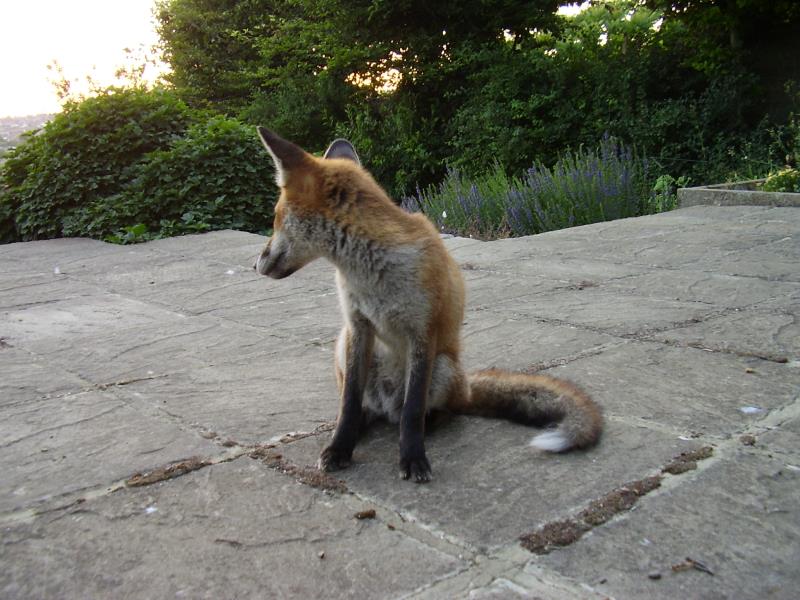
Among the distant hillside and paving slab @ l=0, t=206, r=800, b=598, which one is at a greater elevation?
the distant hillside

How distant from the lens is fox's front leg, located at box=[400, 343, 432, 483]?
271cm

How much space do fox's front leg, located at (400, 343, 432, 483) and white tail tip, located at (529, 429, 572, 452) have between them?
1.33ft

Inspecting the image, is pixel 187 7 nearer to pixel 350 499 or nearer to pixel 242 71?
pixel 242 71

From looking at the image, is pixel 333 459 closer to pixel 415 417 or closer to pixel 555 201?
pixel 415 417

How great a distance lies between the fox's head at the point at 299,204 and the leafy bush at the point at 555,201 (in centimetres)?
618

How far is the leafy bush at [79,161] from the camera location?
9859 millimetres

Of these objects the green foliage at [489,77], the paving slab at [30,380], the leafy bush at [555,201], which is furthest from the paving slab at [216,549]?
the green foliage at [489,77]

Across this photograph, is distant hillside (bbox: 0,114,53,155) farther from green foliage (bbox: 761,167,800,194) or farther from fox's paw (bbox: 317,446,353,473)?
fox's paw (bbox: 317,446,353,473)

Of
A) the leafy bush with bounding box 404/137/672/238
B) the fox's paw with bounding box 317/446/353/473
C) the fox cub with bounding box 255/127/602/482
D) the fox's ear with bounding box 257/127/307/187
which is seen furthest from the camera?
the leafy bush with bounding box 404/137/672/238

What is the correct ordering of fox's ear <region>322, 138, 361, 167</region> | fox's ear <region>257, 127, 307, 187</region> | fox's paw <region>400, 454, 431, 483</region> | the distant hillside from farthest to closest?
the distant hillside, fox's ear <region>322, 138, 361, 167</region>, fox's ear <region>257, 127, 307, 187</region>, fox's paw <region>400, 454, 431, 483</region>

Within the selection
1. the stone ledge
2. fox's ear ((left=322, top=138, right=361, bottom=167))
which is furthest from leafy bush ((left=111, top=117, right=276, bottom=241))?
fox's ear ((left=322, top=138, right=361, bottom=167))

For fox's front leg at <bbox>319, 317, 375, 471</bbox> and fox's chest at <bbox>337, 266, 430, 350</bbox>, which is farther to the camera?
fox's chest at <bbox>337, 266, 430, 350</bbox>

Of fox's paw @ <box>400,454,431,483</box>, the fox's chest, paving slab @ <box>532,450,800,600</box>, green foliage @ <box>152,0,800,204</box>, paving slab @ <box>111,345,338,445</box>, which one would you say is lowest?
paving slab @ <box>532,450,800,600</box>

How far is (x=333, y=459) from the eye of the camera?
2.81 m
